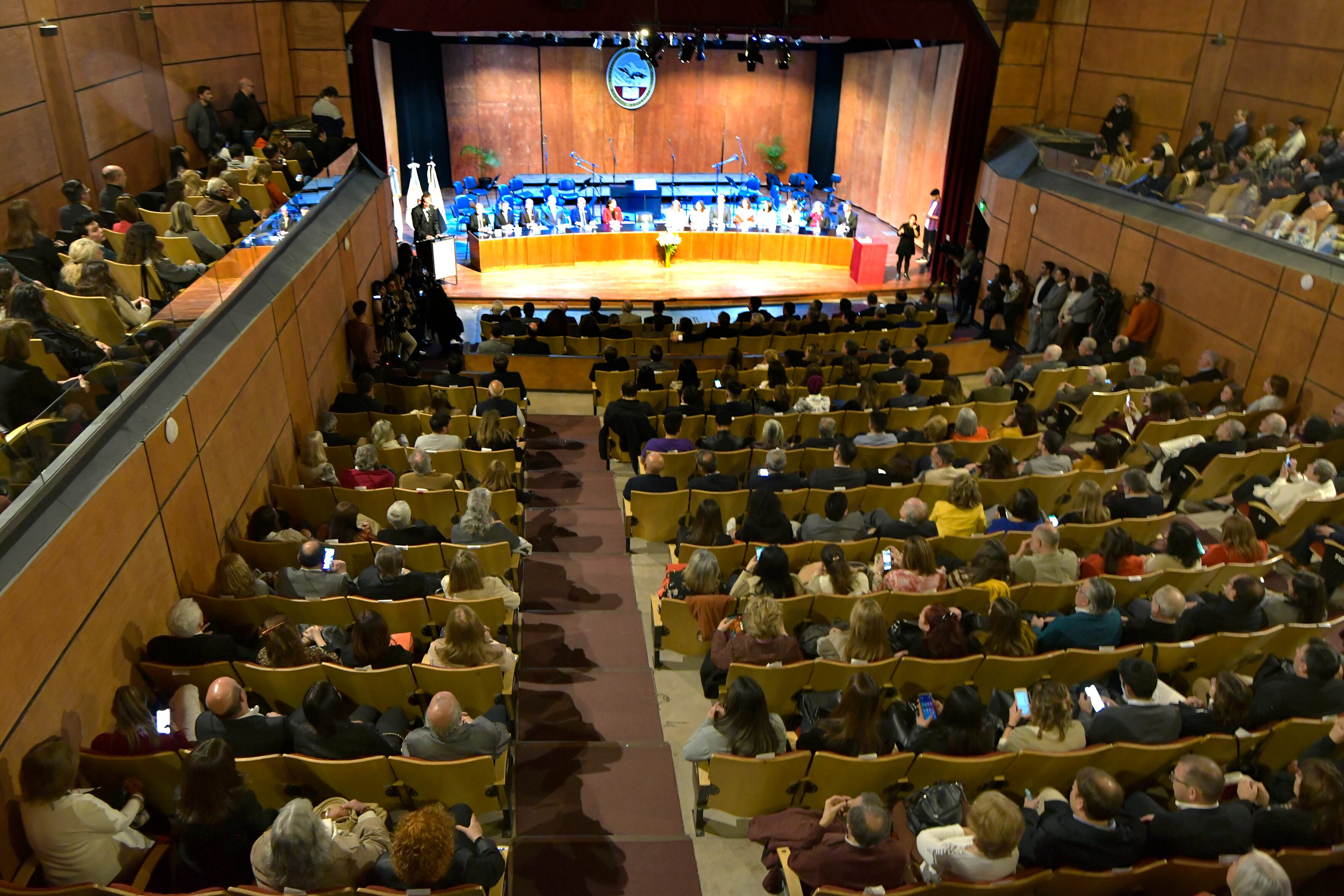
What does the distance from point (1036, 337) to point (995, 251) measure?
277 cm

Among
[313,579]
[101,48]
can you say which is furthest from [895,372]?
[101,48]

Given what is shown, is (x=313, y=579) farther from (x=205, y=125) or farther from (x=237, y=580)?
(x=205, y=125)

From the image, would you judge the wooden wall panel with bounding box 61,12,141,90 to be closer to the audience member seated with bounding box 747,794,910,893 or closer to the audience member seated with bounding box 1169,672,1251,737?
the audience member seated with bounding box 747,794,910,893

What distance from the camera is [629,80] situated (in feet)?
57.6

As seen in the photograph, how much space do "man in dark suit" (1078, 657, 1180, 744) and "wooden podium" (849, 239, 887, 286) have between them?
11.0 meters

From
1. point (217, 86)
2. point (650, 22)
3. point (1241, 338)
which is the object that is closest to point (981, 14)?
point (650, 22)

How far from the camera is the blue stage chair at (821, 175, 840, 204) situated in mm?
18125

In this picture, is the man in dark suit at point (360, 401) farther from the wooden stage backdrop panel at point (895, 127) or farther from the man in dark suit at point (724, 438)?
the wooden stage backdrop panel at point (895, 127)

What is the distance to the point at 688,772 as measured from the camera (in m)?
4.42

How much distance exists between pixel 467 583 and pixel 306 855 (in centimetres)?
192

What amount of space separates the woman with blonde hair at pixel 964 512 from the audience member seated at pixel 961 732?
192 cm

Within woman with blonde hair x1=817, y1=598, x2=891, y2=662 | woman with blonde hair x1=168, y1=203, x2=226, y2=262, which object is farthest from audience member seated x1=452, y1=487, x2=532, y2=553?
woman with blonde hair x1=168, y1=203, x2=226, y2=262

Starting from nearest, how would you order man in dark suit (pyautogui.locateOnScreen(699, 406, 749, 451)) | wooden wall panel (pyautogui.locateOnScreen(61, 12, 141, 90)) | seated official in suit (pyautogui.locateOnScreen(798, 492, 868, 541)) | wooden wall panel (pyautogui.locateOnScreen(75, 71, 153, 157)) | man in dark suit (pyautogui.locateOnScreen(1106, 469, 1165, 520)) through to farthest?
seated official in suit (pyautogui.locateOnScreen(798, 492, 868, 541)), man in dark suit (pyautogui.locateOnScreen(1106, 469, 1165, 520)), man in dark suit (pyautogui.locateOnScreen(699, 406, 749, 451)), wooden wall panel (pyautogui.locateOnScreen(61, 12, 141, 90)), wooden wall panel (pyautogui.locateOnScreen(75, 71, 153, 157))

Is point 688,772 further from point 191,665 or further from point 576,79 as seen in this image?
point 576,79
